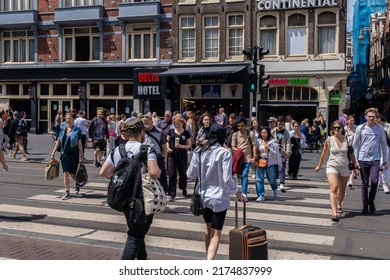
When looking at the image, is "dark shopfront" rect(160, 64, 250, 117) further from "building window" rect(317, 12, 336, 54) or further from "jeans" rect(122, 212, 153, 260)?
"jeans" rect(122, 212, 153, 260)

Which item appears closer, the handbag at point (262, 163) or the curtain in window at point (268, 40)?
the handbag at point (262, 163)

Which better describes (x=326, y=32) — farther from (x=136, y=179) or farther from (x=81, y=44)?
(x=136, y=179)

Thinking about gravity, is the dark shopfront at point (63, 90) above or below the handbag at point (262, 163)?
above

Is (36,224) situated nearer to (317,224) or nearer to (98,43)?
(317,224)

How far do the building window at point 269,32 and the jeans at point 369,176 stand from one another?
59.8 feet

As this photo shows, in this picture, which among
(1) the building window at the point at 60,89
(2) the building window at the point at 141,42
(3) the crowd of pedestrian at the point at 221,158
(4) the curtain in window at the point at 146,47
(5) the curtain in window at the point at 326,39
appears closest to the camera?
(3) the crowd of pedestrian at the point at 221,158

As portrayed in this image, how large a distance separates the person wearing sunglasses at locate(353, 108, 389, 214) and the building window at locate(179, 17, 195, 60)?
1941 centimetres

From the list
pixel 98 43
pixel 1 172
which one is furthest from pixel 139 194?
pixel 98 43

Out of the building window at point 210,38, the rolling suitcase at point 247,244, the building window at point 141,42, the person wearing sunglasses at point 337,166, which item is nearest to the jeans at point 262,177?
the person wearing sunglasses at point 337,166

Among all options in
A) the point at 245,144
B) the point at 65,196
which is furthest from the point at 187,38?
the point at 65,196

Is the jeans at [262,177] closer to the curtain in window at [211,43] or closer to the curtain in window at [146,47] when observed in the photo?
the curtain in window at [211,43]

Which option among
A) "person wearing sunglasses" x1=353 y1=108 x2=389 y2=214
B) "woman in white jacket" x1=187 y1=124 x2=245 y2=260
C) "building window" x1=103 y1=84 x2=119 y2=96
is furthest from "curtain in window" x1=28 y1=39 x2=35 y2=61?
"woman in white jacket" x1=187 y1=124 x2=245 y2=260

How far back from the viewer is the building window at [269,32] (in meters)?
26.4

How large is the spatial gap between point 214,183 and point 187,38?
75.7ft
